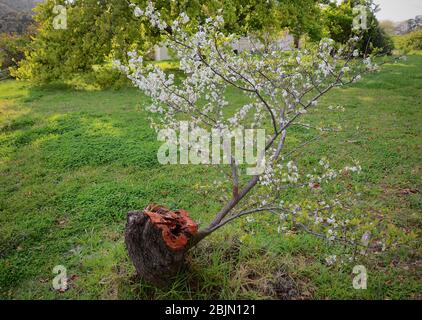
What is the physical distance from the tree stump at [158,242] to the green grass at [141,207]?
0.59ft

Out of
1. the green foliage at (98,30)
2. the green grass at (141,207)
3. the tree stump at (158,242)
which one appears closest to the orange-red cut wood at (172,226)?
the tree stump at (158,242)

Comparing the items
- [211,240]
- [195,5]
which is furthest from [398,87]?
[211,240]

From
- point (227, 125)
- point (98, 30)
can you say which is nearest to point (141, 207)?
point (227, 125)

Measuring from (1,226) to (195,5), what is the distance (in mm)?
9455

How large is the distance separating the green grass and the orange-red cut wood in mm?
482

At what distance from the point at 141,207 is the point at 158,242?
2.07 meters

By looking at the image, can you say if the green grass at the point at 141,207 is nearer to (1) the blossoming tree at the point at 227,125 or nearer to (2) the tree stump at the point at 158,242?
(2) the tree stump at the point at 158,242

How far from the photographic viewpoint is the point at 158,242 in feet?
10.0

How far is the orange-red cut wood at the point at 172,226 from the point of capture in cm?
303

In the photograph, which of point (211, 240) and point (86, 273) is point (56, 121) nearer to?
point (86, 273)

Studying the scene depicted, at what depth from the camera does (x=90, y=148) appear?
710cm

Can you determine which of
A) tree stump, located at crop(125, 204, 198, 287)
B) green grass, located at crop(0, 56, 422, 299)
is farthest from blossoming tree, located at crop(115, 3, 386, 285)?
green grass, located at crop(0, 56, 422, 299)

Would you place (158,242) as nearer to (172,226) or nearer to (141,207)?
(172,226)
